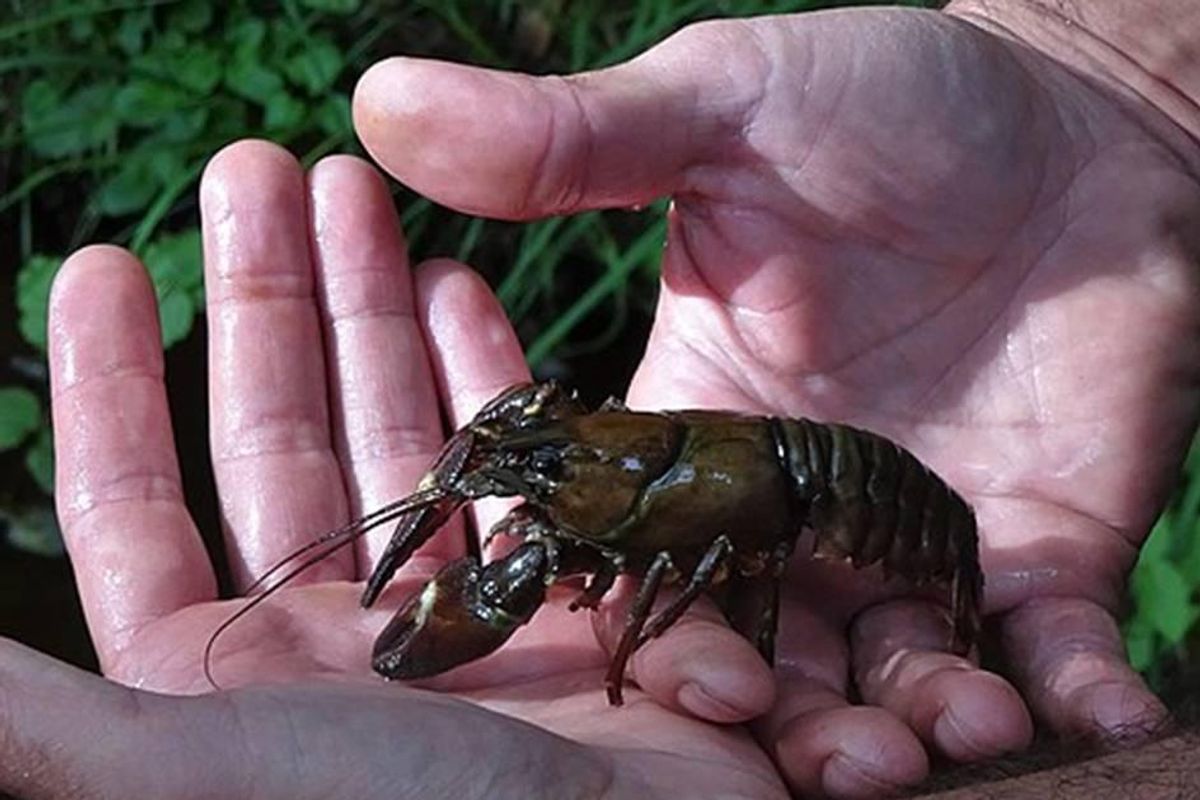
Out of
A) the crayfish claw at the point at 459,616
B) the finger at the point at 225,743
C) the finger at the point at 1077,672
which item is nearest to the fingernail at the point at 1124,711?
the finger at the point at 1077,672

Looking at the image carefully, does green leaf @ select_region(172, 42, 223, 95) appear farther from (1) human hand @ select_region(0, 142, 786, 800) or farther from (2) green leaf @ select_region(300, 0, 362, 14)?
(1) human hand @ select_region(0, 142, 786, 800)

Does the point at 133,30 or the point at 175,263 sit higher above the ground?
the point at 133,30

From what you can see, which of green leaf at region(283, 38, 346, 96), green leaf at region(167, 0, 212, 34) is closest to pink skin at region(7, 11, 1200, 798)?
green leaf at region(283, 38, 346, 96)

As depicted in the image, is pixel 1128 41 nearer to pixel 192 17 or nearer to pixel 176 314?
pixel 176 314

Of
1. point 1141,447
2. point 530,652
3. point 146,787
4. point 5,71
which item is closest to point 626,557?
point 530,652

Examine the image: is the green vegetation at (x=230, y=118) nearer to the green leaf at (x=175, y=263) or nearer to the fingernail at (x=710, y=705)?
the green leaf at (x=175, y=263)

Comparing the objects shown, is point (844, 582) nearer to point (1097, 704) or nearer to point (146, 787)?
point (1097, 704)

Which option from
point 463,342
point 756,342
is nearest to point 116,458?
point 463,342
